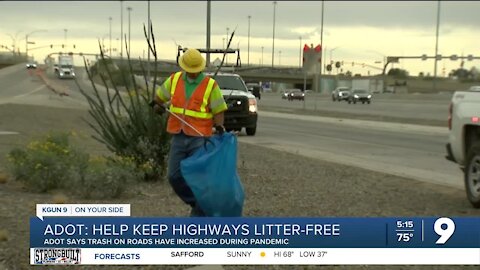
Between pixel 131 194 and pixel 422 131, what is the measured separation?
58.5 feet

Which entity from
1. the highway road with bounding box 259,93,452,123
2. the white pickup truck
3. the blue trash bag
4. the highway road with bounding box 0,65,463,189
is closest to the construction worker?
the blue trash bag

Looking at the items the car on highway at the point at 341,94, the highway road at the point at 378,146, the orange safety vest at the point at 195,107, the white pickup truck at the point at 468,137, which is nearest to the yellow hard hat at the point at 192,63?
the orange safety vest at the point at 195,107

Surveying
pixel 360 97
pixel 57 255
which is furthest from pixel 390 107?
pixel 57 255

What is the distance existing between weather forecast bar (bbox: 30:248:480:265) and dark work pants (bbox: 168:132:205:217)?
1309 millimetres

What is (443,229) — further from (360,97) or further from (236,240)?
(360,97)

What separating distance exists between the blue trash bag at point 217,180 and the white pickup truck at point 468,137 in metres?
4.09

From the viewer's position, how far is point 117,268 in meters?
4.94

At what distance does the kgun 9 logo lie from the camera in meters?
4.43

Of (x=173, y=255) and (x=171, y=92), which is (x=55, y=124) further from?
(x=173, y=255)

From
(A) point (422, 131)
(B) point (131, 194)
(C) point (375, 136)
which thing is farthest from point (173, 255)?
(A) point (422, 131)

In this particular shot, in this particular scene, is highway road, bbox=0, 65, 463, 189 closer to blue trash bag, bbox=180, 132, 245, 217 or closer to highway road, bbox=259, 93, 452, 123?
blue trash bag, bbox=180, 132, 245, 217

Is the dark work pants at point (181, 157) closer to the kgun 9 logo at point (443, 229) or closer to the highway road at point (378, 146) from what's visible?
the kgun 9 logo at point (443, 229)

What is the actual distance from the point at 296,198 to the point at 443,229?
3459 mm

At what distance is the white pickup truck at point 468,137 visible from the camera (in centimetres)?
790
